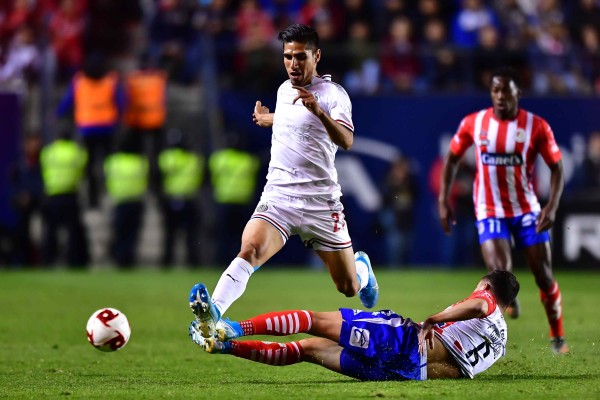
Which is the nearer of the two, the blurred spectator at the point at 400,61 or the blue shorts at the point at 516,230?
the blue shorts at the point at 516,230

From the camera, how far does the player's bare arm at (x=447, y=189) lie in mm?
10597

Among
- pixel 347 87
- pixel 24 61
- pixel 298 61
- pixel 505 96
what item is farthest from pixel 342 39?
pixel 298 61

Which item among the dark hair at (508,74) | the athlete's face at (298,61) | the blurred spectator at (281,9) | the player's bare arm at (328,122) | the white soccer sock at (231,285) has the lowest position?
the white soccer sock at (231,285)

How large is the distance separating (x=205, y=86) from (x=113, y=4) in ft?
7.72

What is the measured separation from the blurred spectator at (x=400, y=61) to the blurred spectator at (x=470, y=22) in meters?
0.84

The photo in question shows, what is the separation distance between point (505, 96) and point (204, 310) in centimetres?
391

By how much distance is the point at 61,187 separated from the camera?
1936cm

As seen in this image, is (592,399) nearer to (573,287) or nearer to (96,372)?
(96,372)

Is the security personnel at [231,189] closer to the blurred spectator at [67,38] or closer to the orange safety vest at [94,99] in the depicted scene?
the orange safety vest at [94,99]

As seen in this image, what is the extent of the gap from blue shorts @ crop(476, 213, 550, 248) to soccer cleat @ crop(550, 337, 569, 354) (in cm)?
84

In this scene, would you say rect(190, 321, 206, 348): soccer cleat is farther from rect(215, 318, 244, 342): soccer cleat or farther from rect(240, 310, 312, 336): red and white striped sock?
rect(240, 310, 312, 336): red and white striped sock

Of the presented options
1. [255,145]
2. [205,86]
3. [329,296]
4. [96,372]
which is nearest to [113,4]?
[205,86]

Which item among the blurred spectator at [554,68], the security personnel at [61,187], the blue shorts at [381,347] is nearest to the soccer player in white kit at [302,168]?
the blue shorts at [381,347]

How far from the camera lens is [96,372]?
890 cm
